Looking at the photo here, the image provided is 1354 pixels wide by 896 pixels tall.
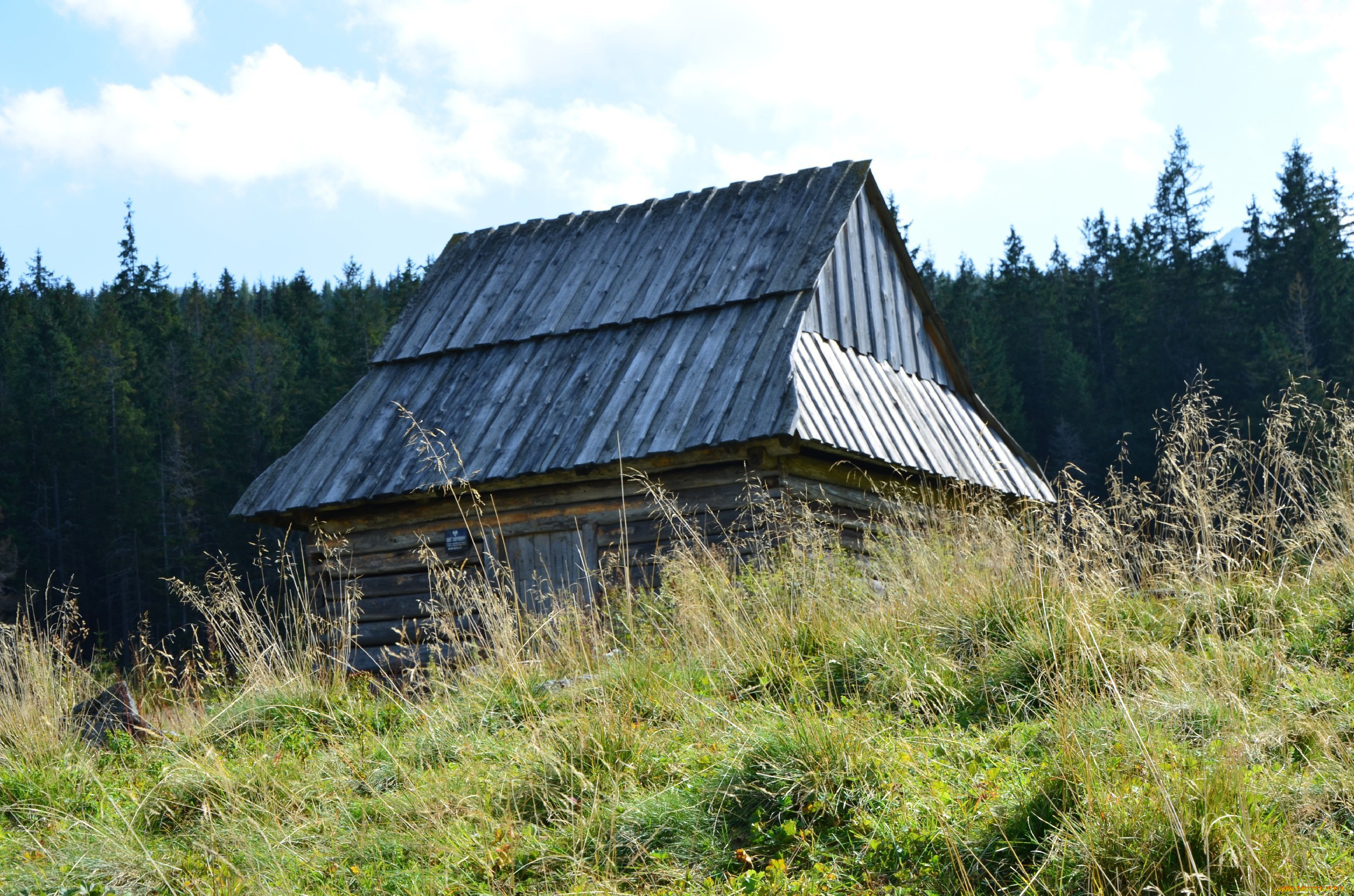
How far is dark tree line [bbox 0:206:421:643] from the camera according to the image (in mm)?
39438

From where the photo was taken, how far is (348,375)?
143 feet

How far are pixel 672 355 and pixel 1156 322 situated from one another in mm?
38556

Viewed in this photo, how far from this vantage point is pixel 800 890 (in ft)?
11.0

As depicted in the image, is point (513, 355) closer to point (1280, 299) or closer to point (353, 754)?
point (353, 754)

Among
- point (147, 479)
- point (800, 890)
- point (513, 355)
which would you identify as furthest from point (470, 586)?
point (147, 479)

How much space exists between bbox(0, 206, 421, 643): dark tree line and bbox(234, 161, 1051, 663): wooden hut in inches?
940

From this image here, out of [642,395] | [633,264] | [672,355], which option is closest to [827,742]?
[642,395]

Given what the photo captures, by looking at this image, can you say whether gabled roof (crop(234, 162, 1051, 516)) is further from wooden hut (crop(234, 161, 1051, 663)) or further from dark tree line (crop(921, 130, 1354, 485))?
dark tree line (crop(921, 130, 1354, 485))

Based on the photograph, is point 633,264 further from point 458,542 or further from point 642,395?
point 458,542

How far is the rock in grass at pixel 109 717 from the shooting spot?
19.9 ft

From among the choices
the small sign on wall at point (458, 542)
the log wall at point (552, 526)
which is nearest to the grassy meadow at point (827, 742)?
the log wall at point (552, 526)

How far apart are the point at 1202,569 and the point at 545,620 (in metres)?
3.13

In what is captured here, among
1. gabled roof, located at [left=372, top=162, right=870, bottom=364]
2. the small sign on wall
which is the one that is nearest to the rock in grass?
the small sign on wall

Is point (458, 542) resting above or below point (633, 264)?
below
